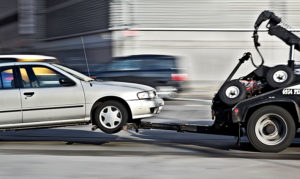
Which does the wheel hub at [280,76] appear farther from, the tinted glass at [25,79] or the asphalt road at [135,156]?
the tinted glass at [25,79]

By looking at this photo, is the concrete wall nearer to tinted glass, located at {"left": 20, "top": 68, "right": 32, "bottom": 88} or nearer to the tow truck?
tinted glass, located at {"left": 20, "top": 68, "right": 32, "bottom": 88}

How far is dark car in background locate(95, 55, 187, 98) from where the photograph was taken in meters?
17.7

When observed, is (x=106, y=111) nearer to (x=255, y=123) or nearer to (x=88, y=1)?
(x=255, y=123)

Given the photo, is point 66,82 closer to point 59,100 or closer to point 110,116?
point 59,100

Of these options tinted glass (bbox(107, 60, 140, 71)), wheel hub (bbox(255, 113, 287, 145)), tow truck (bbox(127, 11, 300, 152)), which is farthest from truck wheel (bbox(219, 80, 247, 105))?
tinted glass (bbox(107, 60, 140, 71))

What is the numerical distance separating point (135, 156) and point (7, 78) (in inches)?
103

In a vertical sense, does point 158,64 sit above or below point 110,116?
above

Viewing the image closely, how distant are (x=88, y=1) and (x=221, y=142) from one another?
77.2ft

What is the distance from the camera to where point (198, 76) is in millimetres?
27594

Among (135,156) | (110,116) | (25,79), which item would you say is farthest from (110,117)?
(25,79)

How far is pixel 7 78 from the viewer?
351 inches

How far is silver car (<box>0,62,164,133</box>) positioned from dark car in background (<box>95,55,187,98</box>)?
866 cm

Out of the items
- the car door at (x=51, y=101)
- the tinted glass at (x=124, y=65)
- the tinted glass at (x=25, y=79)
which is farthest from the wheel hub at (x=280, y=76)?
the tinted glass at (x=124, y=65)

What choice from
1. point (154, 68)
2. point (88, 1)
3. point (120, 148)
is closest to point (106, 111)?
point (120, 148)
